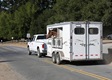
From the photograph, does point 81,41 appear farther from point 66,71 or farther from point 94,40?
point 66,71

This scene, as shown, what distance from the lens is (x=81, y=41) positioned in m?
21.1

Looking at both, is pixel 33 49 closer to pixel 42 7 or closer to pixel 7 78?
pixel 7 78

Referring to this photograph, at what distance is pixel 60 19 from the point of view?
63125mm

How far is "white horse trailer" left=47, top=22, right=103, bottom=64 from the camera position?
68.4ft

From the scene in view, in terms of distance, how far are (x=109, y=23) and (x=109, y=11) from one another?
2767 millimetres

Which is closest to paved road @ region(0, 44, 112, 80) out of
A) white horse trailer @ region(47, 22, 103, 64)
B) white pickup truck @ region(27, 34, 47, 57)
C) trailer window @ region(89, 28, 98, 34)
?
white horse trailer @ region(47, 22, 103, 64)

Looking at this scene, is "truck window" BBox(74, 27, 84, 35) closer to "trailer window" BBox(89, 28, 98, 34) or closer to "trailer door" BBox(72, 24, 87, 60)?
"trailer door" BBox(72, 24, 87, 60)

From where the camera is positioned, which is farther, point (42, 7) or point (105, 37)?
point (42, 7)

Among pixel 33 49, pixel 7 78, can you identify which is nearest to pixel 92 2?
pixel 33 49

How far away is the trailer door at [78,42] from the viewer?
2089 cm

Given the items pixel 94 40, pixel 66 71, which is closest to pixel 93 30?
pixel 94 40

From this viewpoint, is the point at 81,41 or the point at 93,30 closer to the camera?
the point at 81,41

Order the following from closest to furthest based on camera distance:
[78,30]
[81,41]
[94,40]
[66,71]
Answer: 1. [66,71]
2. [78,30]
3. [81,41]
4. [94,40]

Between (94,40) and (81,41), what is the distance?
35.7 inches
